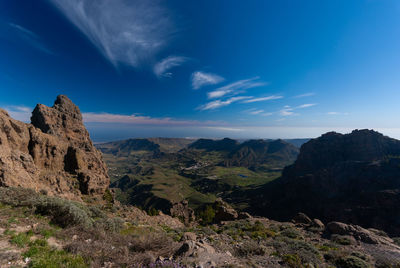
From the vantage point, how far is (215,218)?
120 ft

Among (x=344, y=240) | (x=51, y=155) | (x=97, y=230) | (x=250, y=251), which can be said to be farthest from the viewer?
(x=51, y=155)

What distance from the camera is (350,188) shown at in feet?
252

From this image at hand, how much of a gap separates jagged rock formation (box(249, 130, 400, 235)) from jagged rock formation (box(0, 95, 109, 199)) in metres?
82.1

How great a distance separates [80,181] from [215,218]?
3053 centimetres

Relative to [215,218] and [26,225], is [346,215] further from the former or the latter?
[26,225]

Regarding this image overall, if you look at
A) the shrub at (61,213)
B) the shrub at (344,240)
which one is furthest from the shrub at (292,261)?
the shrub at (61,213)

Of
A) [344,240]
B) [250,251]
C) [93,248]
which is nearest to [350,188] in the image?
[344,240]

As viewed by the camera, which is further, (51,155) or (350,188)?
(350,188)

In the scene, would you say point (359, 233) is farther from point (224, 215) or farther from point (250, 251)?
point (224, 215)

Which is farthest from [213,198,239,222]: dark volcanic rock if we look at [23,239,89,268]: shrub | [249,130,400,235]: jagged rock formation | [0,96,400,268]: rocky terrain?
[249,130,400,235]: jagged rock formation

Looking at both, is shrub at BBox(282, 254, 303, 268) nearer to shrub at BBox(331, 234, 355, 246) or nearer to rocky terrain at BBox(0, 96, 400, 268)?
rocky terrain at BBox(0, 96, 400, 268)

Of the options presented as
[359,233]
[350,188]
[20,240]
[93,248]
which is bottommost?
[350,188]

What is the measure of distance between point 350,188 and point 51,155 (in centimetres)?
11692

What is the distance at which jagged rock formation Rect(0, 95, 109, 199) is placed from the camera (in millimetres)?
20038
